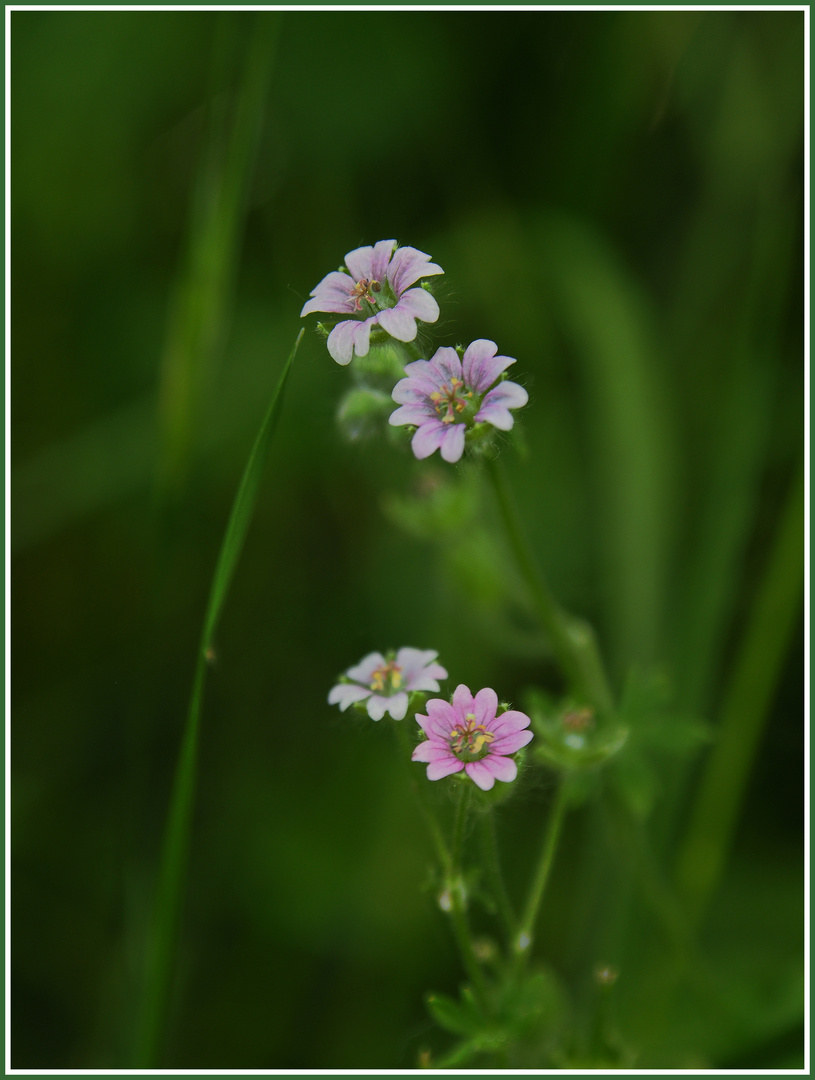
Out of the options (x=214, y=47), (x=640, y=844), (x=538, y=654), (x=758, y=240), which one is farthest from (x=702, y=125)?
(x=640, y=844)

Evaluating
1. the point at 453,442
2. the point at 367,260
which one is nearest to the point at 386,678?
the point at 453,442

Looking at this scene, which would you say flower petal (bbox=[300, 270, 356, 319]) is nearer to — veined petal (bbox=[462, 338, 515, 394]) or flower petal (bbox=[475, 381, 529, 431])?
veined petal (bbox=[462, 338, 515, 394])

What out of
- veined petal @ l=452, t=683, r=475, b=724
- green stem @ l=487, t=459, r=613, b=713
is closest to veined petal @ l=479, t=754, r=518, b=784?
veined petal @ l=452, t=683, r=475, b=724

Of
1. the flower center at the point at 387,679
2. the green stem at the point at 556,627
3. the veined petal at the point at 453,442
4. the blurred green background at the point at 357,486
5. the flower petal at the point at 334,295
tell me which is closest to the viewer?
the veined petal at the point at 453,442

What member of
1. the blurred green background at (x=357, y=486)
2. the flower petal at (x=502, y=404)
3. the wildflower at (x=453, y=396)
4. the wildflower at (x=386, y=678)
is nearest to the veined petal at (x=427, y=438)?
the wildflower at (x=453, y=396)

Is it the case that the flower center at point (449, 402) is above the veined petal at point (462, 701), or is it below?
above

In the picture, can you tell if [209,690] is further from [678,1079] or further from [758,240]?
[758,240]

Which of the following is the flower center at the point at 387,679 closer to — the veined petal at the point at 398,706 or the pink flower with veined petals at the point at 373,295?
the veined petal at the point at 398,706
